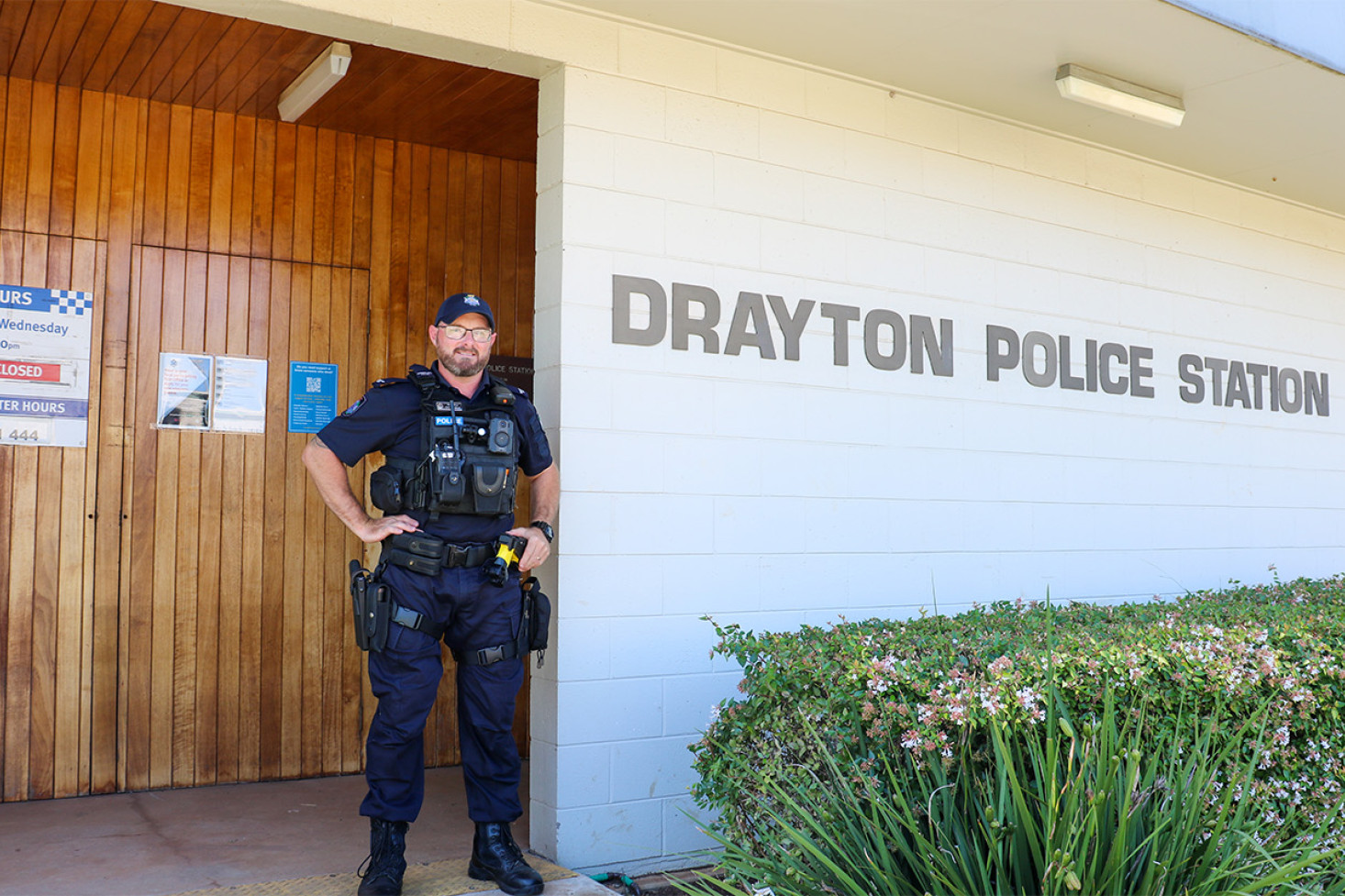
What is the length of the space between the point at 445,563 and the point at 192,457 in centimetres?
211

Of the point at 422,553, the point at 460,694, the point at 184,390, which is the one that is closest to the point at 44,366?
the point at 184,390

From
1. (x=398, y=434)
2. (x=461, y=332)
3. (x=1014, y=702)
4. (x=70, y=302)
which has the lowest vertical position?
(x=1014, y=702)

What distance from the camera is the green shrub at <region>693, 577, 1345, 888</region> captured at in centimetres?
281

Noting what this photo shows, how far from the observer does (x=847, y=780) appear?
2865mm

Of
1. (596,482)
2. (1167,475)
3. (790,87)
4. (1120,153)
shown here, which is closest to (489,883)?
(596,482)

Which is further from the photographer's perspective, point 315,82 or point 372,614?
point 315,82

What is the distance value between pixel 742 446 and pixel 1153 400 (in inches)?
104

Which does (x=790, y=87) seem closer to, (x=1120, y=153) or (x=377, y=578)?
(x=1120, y=153)

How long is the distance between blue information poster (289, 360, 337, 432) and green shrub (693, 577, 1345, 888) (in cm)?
259

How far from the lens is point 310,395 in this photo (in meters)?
5.32

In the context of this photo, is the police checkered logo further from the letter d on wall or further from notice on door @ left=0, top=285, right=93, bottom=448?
the letter d on wall

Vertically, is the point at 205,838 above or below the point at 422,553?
below

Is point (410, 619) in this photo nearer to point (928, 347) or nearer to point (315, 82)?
point (315, 82)

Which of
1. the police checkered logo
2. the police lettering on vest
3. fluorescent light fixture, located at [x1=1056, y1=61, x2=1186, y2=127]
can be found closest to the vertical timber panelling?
the police checkered logo
